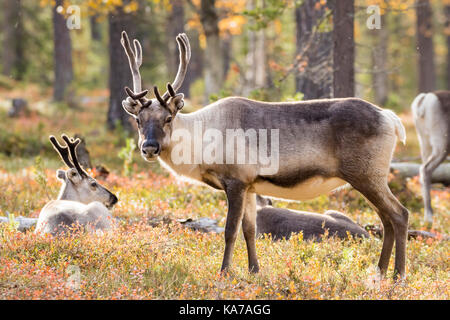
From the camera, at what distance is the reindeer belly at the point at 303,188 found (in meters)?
6.70

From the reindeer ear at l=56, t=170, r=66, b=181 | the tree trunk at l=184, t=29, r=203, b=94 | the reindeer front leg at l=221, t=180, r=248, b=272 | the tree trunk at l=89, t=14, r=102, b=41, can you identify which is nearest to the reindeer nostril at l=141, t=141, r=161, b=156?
the reindeer front leg at l=221, t=180, r=248, b=272

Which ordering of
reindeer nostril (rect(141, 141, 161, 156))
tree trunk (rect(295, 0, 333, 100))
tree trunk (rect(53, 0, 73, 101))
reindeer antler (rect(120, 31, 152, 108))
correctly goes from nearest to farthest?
reindeer nostril (rect(141, 141, 161, 156)) → reindeer antler (rect(120, 31, 152, 108)) → tree trunk (rect(295, 0, 333, 100)) → tree trunk (rect(53, 0, 73, 101))

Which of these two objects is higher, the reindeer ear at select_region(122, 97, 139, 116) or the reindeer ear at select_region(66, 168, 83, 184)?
the reindeer ear at select_region(122, 97, 139, 116)

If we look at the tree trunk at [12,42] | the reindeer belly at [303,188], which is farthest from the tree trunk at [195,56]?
the reindeer belly at [303,188]

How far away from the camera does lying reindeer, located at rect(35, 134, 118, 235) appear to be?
7652 mm

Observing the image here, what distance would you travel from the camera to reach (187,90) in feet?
81.6

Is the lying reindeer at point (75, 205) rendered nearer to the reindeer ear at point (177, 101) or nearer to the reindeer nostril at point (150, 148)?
the reindeer nostril at point (150, 148)

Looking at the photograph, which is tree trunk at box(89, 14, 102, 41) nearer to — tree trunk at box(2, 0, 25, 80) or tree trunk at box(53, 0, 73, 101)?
tree trunk at box(2, 0, 25, 80)

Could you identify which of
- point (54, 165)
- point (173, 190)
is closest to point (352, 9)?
point (173, 190)

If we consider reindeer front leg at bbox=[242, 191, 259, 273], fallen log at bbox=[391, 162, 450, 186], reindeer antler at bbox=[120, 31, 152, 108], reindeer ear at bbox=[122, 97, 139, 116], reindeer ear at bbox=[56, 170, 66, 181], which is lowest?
fallen log at bbox=[391, 162, 450, 186]

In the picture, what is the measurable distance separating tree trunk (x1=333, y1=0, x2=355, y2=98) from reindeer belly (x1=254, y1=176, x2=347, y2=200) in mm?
4275

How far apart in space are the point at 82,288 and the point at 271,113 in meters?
2.60

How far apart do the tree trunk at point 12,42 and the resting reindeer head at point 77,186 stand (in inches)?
747

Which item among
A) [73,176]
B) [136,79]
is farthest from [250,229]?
[73,176]
